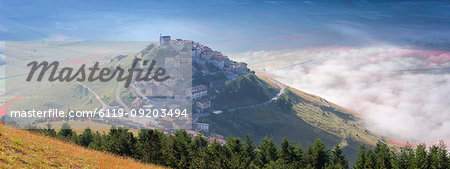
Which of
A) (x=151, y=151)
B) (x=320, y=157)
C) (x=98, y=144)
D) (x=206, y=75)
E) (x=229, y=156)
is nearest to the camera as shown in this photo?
(x=151, y=151)

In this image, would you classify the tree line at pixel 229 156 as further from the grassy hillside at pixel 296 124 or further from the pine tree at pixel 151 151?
the grassy hillside at pixel 296 124

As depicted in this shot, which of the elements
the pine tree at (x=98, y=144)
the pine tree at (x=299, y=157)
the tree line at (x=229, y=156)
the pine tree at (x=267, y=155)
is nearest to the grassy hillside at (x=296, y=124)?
the pine tree at (x=98, y=144)

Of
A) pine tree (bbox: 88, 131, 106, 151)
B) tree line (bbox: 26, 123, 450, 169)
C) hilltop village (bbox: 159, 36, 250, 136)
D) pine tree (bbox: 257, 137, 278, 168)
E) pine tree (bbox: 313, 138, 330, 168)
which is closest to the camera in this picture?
tree line (bbox: 26, 123, 450, 169)

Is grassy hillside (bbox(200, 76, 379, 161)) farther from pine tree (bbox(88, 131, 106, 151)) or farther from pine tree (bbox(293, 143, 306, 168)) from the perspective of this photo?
pine tree (bbox(293, 143, 306, 168))

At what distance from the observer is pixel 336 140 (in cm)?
6919

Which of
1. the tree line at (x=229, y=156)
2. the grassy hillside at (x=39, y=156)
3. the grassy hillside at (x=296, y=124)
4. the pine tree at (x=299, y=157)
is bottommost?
the grassy hillside at (x=296, y=124)

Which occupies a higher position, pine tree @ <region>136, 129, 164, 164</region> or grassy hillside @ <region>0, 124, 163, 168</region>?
grassy hillside @ <region>0, 124, 163, 168</region>

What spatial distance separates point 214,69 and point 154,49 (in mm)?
22580

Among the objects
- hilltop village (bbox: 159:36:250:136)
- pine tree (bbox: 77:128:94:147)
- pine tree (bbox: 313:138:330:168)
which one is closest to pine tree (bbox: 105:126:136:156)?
pine tree (bbox: 77:128:94:147)

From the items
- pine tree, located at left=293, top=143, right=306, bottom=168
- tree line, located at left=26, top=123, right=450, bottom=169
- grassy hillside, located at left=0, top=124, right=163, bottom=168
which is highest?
grassy hillside, located at left=0, top=124, right=163, bottom=168

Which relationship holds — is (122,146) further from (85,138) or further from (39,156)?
(85,138)

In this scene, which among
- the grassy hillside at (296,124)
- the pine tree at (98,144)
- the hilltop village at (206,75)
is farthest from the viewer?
the hilltop village at (206,75)

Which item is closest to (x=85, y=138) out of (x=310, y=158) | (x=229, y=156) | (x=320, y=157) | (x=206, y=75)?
(x=229, y=156)

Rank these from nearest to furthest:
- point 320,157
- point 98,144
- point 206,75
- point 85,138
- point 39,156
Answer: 1. point 39,156
2. point 320,157
3. point 98,144
4. point 85,138
5. point 206,75
